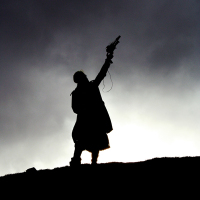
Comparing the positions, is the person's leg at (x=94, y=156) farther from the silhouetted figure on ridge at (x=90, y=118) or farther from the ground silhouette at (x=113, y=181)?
the ground silhouette at (x=113, y=181)

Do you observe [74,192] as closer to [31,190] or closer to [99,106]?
[31,190]

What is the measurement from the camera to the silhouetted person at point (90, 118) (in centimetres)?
623

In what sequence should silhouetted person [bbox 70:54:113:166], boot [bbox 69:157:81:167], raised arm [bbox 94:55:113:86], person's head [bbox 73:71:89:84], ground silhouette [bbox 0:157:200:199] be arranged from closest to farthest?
ground silhouette [bbox 0:157:200:199] → boot [bbox 69:157:81:167] → silhouetted person [bbox 70:54:113:166] → raised arm [bbox 94:55:113:86] → person's head [bbox 73:71:89:84]

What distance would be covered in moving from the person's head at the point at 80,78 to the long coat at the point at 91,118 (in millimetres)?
144

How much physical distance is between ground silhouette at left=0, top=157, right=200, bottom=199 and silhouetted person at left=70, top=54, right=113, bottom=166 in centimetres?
52

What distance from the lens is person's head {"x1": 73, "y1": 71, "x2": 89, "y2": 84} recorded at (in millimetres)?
6633

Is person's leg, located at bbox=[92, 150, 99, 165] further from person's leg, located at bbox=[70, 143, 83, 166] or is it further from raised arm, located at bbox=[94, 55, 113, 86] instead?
raised arm, located at bbox=[94, 55, 113, 86]

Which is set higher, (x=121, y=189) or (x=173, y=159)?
(x=173, y=159)

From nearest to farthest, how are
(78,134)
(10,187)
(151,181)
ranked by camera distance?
(151,181), (10,187), (78,134)

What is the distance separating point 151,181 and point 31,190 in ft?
8.42

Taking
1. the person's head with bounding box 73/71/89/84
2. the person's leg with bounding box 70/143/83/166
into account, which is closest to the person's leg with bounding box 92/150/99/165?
the person's leg with bounding box 70/143/83/166

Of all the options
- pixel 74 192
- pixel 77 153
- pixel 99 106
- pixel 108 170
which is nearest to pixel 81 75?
pixel 99 106

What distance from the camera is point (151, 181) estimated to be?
17.0 feet

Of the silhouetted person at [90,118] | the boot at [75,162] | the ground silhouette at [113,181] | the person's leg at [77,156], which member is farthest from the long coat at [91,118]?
the ground silhouette at [113,181]
